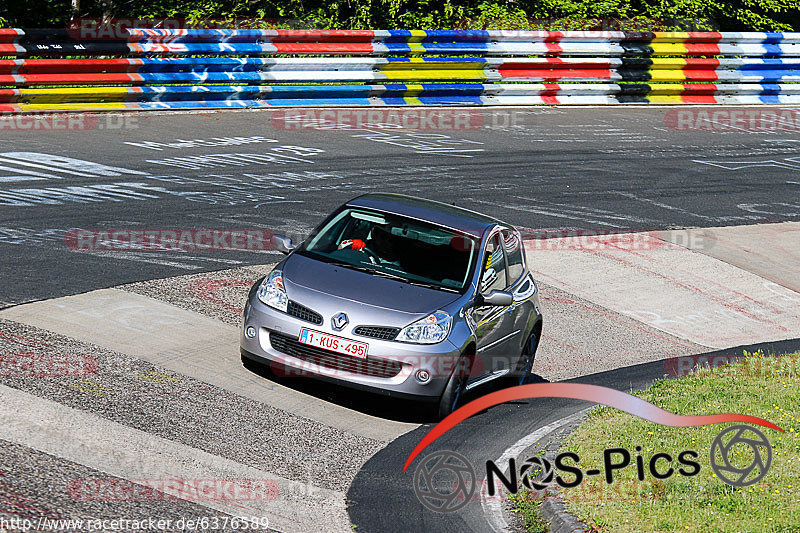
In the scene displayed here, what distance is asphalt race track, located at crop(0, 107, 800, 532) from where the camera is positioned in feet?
24.0

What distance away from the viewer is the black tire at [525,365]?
33.7 feet

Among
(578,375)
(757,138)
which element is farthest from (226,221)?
(757,138)

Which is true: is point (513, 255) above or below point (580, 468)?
above

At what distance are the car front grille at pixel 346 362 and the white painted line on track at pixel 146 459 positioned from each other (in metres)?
1.51

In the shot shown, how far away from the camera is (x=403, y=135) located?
20547mm

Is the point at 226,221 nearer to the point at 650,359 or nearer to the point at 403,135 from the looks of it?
the point at 650,359

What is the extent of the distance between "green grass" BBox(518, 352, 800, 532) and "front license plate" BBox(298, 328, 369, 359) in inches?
68.0

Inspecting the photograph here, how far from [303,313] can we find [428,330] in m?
1.01

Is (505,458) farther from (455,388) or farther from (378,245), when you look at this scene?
(378,245)

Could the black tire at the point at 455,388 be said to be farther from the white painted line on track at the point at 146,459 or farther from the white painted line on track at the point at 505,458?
the white painted line on track at the point at 146,459

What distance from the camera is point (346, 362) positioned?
8648 mm

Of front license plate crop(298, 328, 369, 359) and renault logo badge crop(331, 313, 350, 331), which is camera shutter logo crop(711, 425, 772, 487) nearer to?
front license plate crop(298, 328, 369, 359)

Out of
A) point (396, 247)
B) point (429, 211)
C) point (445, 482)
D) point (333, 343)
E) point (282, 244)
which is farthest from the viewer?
point (429, 211)

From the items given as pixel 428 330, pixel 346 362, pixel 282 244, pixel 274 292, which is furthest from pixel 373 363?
pixel 282 244
